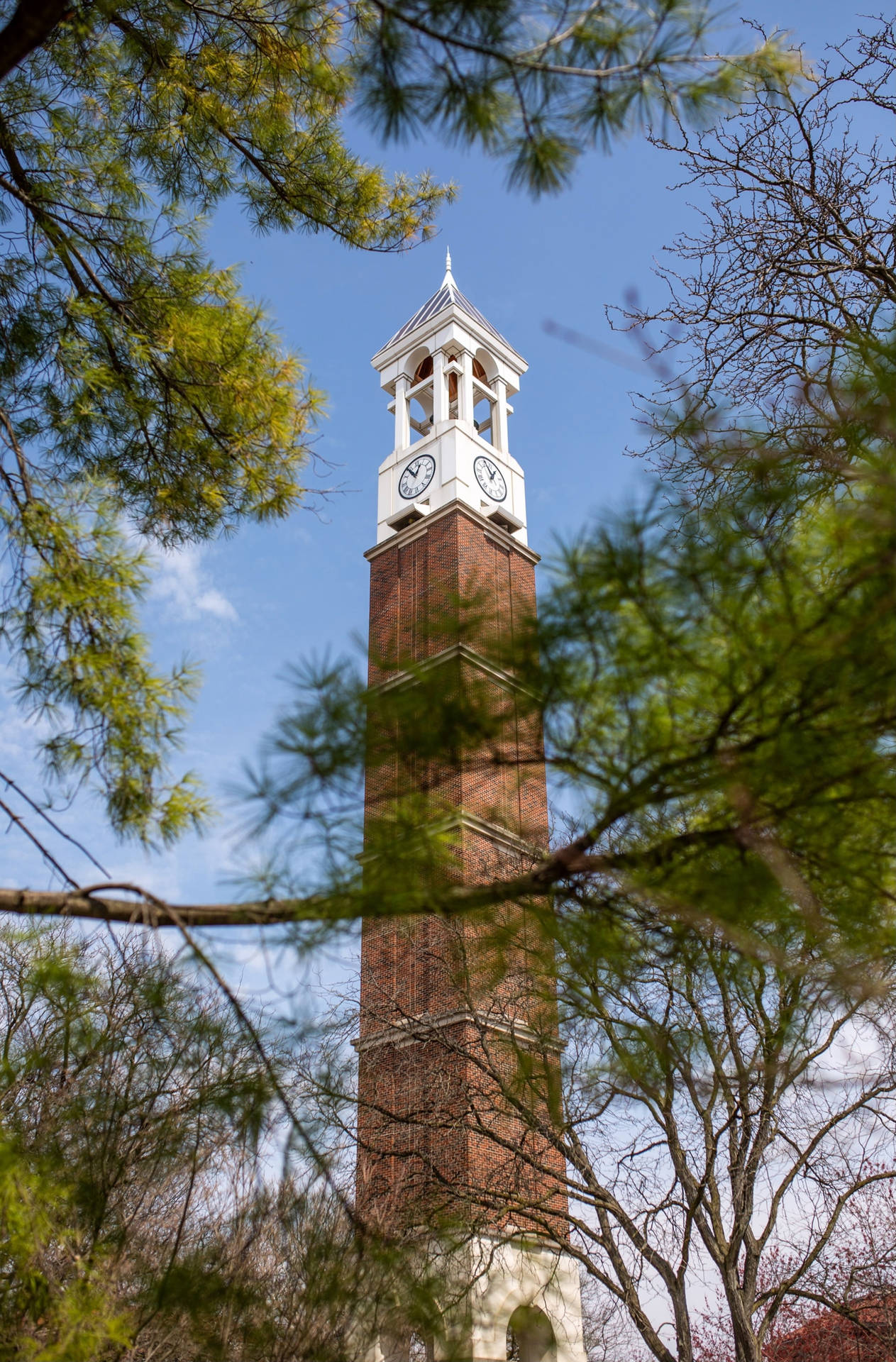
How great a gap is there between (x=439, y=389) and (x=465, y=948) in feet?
70.2

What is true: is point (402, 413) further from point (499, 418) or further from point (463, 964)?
point (463, 964)

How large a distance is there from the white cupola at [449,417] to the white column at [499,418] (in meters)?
0.02

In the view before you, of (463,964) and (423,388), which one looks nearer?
(463,964)

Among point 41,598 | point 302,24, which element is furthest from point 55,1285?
point 302,24

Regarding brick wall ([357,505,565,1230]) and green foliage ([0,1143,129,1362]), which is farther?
green foliage ([0,1143,129,1362])

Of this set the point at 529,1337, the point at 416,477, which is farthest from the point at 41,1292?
→ the point at 416,477

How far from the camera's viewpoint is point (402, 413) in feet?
83.1

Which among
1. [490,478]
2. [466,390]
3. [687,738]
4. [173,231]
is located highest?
[466,390]

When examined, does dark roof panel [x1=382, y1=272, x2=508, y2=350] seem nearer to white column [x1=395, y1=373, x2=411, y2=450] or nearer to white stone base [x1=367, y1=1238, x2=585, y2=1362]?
white column [x1=395, y1=373, x2=411, y2=450]

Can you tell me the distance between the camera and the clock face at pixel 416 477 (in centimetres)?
2333

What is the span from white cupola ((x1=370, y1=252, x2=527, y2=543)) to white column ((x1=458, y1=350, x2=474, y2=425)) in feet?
0.08

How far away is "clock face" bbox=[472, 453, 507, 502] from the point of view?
76.6ft

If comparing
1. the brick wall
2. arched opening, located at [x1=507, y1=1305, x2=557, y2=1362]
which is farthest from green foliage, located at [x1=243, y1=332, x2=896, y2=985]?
arched opening, located at [x1=507, y1=1305, x2=557, y2=1362]

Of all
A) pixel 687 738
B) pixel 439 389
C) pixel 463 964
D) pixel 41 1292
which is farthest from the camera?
pixel 439 389
